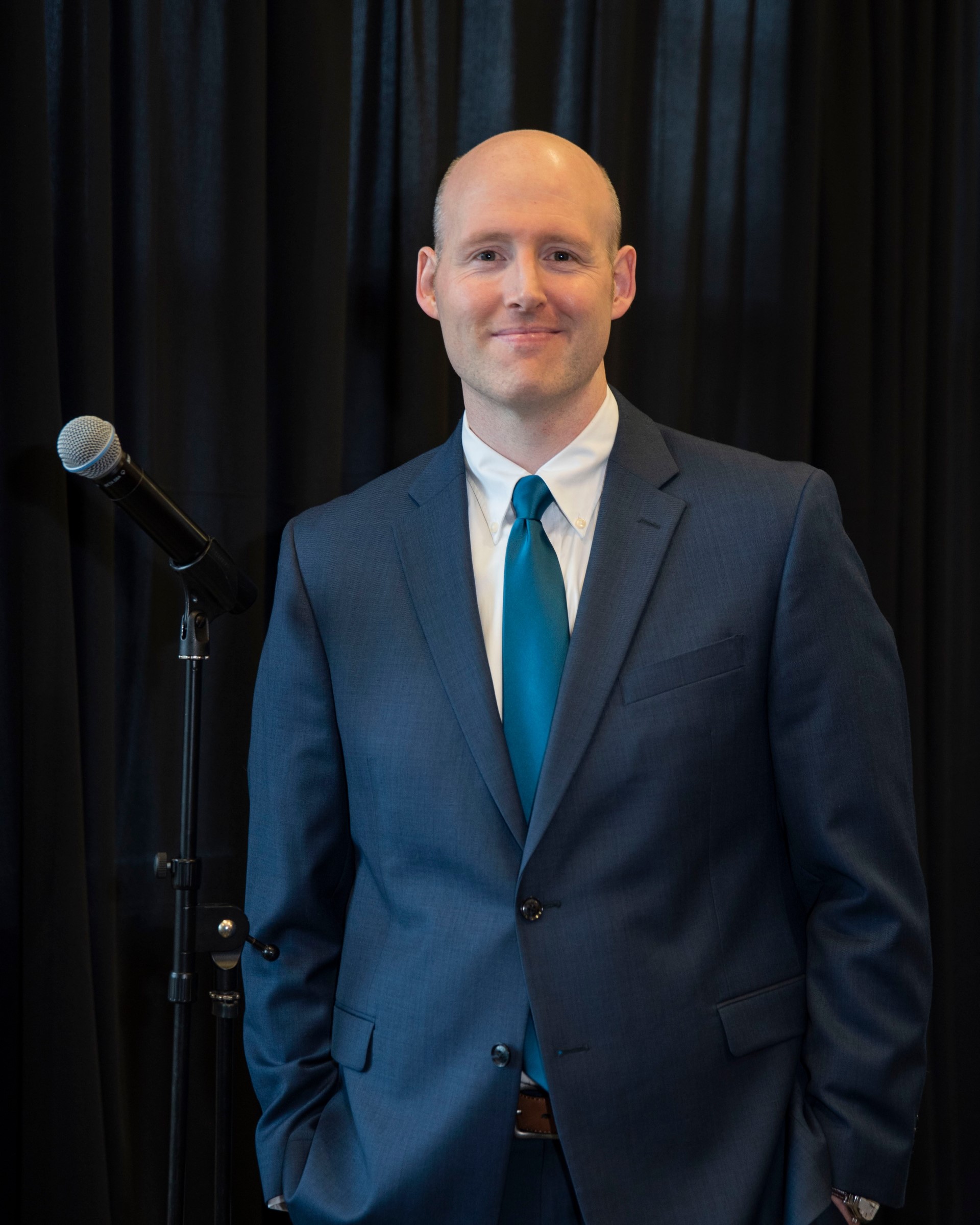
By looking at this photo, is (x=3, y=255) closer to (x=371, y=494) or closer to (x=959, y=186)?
(x=371, y=494)

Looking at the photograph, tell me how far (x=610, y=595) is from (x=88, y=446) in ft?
1.97

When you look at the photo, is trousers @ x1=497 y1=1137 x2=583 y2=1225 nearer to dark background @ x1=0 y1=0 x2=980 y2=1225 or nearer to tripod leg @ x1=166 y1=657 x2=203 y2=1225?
tripod leg @ x1=166 y1=657 x2=203 y2=1225

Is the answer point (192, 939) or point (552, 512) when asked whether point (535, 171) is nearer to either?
point (552, 512)

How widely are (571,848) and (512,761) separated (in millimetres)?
125

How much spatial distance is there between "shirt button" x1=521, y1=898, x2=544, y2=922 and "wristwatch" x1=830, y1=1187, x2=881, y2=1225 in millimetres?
461

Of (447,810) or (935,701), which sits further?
(935,701)

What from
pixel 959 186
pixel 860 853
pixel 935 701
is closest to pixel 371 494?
pixel 860 853

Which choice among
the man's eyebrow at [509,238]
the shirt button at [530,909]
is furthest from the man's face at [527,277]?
the shirt button at [530,909]

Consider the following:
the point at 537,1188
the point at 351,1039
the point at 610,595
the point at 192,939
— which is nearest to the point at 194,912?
the point at 192,939

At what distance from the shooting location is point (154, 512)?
1282mm

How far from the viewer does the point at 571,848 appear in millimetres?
1294

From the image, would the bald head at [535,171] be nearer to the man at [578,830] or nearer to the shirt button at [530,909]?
the man at [578,830]

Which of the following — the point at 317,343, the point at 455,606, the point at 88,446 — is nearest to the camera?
the point at 88,446

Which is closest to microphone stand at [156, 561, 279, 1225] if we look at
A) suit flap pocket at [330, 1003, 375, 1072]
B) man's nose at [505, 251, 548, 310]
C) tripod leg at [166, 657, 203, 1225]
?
tripod leg at [166, 657, 203, 1225]
